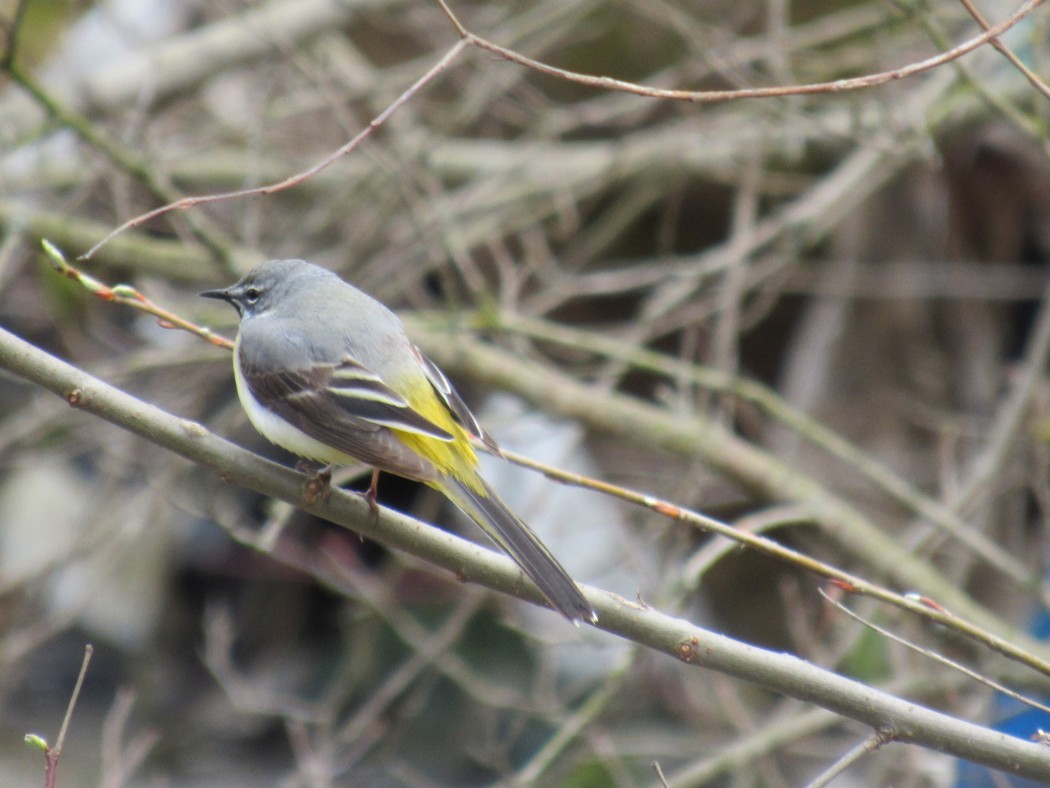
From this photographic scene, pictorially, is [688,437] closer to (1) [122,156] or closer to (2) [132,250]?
(1) [122,156]

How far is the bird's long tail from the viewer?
8.02ft

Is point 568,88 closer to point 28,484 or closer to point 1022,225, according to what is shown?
point 1022,225

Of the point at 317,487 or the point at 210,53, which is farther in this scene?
the point at 210,53

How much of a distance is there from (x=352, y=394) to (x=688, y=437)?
238 cm

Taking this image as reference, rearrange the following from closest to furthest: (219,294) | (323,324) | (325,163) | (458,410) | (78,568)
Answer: (325,163) < (458,410) < (323,324) < (219,294) < (78,568)

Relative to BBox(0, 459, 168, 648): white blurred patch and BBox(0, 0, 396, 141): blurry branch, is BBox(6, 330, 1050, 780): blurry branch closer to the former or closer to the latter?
BBox(0, 0, 396, 141): blurry branch

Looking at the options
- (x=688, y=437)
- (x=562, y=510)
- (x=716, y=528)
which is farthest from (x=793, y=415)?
(x=716, y=528)

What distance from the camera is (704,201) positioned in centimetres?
821

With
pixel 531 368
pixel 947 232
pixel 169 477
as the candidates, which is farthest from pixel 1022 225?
pixel 169 477

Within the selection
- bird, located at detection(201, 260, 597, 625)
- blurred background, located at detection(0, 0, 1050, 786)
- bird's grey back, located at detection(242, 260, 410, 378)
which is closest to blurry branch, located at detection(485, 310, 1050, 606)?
blurred background, located at detection(0, 0, 1050, 786)

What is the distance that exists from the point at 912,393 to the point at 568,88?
10.4ft

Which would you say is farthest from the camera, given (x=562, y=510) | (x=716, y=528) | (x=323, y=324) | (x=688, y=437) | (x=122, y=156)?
(x=562, y=510)

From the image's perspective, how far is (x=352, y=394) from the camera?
10.8ft

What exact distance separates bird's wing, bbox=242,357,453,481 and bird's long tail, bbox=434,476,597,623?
12 cm
